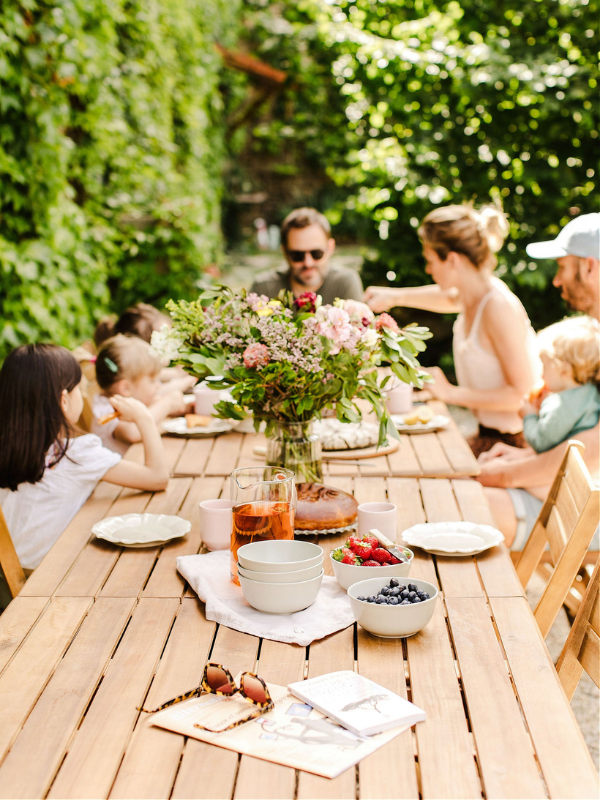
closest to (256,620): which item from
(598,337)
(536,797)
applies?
(536,797)

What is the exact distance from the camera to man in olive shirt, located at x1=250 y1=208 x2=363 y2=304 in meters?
3.19

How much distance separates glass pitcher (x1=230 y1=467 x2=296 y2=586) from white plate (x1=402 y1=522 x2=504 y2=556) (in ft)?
1.06

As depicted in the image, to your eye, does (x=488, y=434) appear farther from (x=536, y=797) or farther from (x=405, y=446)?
(x=536, y=797)

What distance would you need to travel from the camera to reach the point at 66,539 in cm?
157

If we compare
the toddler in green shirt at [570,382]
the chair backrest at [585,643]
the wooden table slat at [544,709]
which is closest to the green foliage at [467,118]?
the toddler in green shirt at [570,382]

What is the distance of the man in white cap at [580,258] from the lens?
8.24ft

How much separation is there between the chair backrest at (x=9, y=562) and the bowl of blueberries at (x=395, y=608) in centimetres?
90

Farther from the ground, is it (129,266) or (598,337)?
(598,337)

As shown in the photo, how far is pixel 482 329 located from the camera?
287cm

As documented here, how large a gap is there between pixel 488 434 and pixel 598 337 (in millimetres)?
813

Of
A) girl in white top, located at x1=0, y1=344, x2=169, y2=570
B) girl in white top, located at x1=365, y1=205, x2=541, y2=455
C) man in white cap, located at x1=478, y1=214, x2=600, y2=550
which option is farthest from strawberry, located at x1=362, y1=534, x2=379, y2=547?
girl in white top, located at x1=365, y1=205, x2=541, y2=455

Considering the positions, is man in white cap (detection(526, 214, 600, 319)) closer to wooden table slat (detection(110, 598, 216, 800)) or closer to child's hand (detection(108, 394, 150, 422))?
child's hand (detection(108, 394, 150, 422))

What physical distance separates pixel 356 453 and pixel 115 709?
4.37ft

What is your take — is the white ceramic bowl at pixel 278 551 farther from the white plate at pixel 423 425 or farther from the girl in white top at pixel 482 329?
the girl in white top at pixel 482 329
